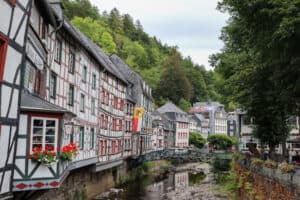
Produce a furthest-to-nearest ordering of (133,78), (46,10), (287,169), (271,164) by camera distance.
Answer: (133,78) < (271,164) < (287,169) < (46,10)

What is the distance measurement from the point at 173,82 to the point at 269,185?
79.0m

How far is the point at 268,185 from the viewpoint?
60.1 feet

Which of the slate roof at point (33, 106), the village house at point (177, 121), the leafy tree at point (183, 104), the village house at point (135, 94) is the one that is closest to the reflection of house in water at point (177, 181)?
the village house at point (135, 94)

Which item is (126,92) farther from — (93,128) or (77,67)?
(77,67)

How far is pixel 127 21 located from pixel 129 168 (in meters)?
84.7

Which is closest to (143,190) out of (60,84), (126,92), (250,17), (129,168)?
(129,168)

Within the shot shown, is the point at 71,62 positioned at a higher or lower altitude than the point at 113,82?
lower

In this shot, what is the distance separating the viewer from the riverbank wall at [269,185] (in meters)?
14.1

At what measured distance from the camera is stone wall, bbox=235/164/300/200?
1422 centimetres

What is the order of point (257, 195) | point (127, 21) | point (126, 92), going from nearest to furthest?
point (257, 195) < point (126, 92) < point (127, 21)

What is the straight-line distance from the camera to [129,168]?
38.7 m

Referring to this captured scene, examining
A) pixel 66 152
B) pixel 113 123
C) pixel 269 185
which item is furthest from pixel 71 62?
pixel 113 123

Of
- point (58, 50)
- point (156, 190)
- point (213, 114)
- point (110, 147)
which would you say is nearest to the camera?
point (58, 50)

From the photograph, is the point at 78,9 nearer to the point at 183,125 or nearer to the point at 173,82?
the point at 173,82
